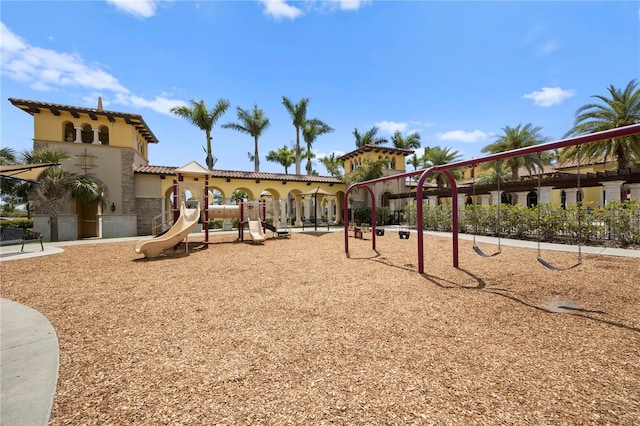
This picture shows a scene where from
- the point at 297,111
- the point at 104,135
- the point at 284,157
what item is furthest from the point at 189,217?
the point at 284,157

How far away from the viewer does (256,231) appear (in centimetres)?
1459

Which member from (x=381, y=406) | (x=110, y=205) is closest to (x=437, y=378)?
(x=381, y=406)

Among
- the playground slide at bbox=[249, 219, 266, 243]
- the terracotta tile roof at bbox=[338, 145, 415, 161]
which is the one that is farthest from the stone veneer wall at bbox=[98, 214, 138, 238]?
the terracotta tile roof at bbox=[338, 145, 415, 161]

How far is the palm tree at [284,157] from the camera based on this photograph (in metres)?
41.8

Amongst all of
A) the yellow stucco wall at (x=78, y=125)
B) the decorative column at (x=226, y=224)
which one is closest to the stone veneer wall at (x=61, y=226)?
the yellow stucco wall at (x=78, y=125)

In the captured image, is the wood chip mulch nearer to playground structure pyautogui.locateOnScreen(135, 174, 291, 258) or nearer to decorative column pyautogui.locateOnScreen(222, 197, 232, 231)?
playground structure pyautogui.locateOnScreen(135, 174, 291, 258)

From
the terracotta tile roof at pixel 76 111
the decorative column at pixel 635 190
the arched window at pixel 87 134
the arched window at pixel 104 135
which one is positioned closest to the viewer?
the decorative column at pixel 635 190

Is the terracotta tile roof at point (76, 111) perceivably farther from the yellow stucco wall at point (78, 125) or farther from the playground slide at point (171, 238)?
the playground slide at point (171, 238)

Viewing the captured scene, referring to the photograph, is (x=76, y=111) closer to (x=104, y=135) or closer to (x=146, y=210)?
(x=104, y=135)

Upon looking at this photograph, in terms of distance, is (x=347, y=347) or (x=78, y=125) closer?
(x=347, y=347)

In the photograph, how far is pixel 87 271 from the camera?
24.8 feet

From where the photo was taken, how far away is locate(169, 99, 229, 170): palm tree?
1064 inches

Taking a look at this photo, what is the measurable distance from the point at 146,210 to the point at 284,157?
82.0 ft

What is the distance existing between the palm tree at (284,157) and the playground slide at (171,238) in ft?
102
